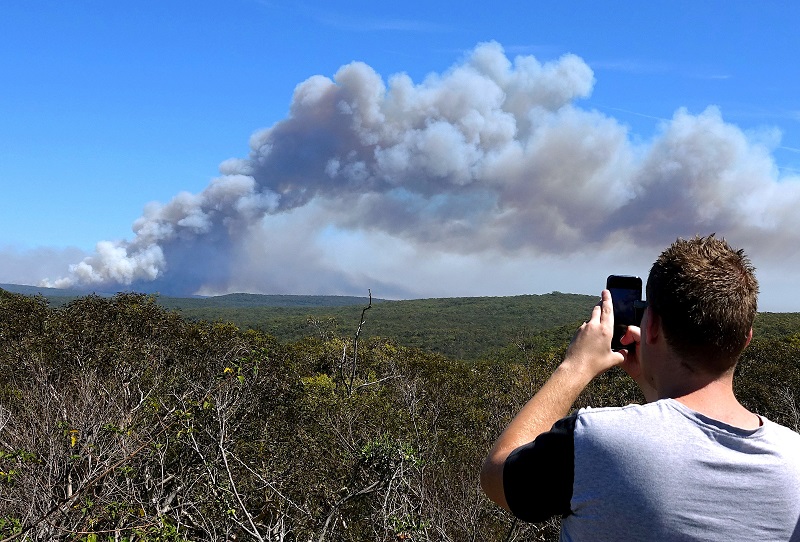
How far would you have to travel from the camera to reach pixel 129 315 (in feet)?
74.2

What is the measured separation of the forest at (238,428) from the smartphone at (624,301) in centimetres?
476

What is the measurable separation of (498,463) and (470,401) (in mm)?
20851

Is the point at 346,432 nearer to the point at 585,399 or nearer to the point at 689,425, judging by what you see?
the point at 585,399

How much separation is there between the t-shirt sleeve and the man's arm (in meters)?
0.04

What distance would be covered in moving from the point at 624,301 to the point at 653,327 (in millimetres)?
324

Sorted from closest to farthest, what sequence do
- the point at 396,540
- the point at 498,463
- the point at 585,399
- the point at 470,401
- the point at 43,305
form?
the point at 498,463 < the point at 396,540 < the point at 585,399 < the point at 470,401 < the point at 43,305

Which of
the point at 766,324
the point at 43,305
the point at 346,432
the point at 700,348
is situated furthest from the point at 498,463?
the point at 766,324

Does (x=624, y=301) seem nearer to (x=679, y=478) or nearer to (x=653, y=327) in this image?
(x=653, y=327)

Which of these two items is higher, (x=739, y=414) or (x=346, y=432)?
(x=739, y=414)

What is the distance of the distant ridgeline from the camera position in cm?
5556

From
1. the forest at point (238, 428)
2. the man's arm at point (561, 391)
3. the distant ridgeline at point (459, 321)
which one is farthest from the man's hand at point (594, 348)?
the distant ridgeline at point (459, 321)

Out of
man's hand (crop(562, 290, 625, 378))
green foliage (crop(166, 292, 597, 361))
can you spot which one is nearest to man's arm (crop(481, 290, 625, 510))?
man's hand (crop(562, 290, 625, 378))

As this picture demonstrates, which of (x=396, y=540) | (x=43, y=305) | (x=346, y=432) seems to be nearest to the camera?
(x=396, y=540)

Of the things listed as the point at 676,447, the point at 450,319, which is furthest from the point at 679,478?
the point at 450,319
